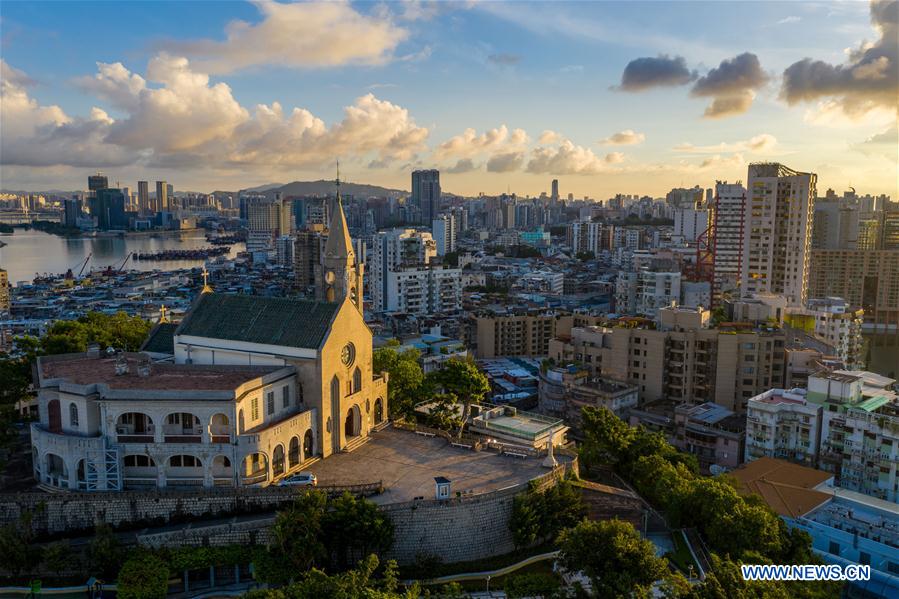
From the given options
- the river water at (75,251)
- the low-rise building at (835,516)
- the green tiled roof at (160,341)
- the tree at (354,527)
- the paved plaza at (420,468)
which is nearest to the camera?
the tree at (354,527)

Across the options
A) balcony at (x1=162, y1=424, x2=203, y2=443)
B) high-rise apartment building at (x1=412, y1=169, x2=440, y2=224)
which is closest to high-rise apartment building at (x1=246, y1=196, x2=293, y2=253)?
high-rise apartment building at (x1=412, y1=169, x2=440, y2=224)

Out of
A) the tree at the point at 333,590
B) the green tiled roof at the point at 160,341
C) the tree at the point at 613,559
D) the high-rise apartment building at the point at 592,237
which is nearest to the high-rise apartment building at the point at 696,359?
the tree at the point at 613,559

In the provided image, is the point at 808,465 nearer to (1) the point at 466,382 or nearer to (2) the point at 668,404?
(2) the point at 668,404

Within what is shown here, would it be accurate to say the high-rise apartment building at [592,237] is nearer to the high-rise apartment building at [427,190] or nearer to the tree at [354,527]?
the high-rise apartment building at [427,190]

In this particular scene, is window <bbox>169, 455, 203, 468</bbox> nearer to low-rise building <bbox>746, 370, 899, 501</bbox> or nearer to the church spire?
the church spire

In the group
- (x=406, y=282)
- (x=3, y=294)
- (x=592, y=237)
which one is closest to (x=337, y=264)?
(x=406, y=282)

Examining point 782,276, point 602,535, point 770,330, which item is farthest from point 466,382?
point 782,276
